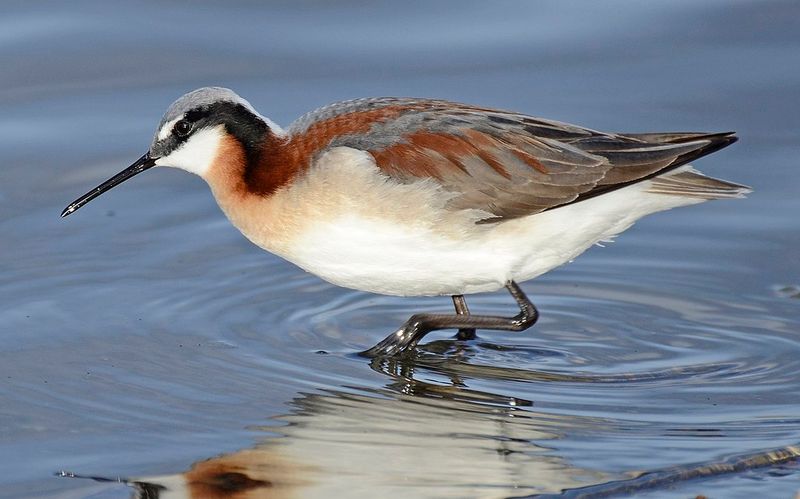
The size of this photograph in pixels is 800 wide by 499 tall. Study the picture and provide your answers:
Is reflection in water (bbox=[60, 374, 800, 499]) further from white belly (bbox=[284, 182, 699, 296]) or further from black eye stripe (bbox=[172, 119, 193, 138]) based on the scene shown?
black eye stripe (bbox=[172, 119, 193, 138])

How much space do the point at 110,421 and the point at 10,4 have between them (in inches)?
320

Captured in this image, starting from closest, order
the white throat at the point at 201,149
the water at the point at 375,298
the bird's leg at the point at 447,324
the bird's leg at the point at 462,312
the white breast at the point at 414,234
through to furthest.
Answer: the water at the point at 375,298 → the white breast at the point at 414,234 → the bird's leg at the point at 447,324 → the white throat at the point at 201,149 → the bird's leg at the point at 462,312

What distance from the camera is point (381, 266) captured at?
358 inches

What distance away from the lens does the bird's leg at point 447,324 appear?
945 cm

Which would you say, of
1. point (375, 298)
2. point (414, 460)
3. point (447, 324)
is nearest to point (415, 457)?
point (414, 460)

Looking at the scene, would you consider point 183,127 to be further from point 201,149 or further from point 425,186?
point 425,186

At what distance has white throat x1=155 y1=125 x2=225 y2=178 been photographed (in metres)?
9.56

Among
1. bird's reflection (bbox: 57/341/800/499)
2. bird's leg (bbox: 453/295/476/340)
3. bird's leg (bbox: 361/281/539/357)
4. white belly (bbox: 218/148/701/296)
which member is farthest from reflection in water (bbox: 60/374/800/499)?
bird's leg (bbox: 453/295/476/340)

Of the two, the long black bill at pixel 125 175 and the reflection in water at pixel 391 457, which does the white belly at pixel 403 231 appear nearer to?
the long black bill at pixel 125 175

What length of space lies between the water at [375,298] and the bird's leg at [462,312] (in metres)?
0.11

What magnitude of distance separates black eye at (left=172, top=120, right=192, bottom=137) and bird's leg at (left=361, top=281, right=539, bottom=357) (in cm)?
187

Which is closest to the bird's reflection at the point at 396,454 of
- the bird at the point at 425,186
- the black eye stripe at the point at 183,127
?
the bird at the point at 425,186

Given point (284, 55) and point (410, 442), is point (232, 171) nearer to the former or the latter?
point (410, 442)

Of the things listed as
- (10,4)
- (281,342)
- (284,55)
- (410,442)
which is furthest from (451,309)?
(10,4)
